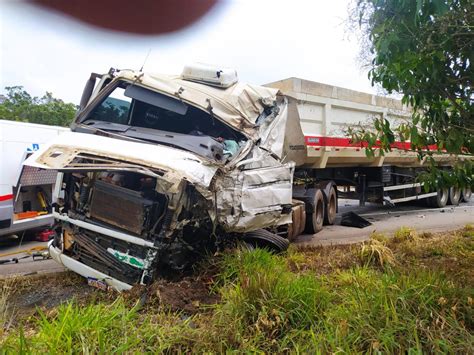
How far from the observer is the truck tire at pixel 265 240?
4.71 meters

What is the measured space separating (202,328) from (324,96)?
627 centimetres

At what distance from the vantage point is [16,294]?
3.89 metres

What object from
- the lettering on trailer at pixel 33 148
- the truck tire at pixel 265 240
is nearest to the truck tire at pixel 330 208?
the truck tire at pixel 265 240

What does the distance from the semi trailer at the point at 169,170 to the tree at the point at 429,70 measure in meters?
0.25

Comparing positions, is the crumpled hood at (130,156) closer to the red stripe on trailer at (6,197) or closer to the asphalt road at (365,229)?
the asphalt road at (365,229)

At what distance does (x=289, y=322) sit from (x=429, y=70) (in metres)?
1.97

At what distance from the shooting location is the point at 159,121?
16.9 feet

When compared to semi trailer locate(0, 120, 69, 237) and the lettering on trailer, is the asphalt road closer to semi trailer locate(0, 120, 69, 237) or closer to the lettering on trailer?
semi trailer locate(0, 120, 69, 237)

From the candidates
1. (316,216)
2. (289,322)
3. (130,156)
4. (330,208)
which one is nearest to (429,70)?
(289,322)

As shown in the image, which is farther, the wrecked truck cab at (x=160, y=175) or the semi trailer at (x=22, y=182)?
the semi trailer at (x=22, y=182)

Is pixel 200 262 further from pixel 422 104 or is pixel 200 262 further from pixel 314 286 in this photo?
pixel 422 104

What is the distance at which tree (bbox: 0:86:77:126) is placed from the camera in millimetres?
15798

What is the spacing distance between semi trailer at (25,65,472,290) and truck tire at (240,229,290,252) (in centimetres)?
2

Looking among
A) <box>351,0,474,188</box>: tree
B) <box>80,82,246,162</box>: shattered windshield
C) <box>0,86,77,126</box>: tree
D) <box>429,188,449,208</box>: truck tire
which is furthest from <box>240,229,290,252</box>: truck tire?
<box>0,86,77,126</box>: tree
